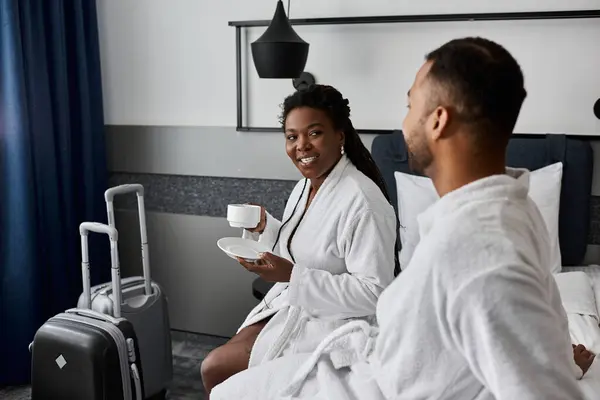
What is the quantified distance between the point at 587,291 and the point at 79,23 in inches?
90.2

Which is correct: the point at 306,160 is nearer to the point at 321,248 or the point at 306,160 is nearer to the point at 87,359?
the point at 321,248

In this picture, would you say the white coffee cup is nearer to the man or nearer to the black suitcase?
the black suitcase

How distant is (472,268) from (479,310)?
0.18ft

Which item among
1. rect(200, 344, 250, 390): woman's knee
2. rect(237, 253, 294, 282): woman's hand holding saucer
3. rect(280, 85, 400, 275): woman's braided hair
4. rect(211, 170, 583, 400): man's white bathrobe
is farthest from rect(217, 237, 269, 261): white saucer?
rect(211, 170, 583, 400): man's white bathrobe

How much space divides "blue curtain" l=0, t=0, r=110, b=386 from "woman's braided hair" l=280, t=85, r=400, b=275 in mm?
1176

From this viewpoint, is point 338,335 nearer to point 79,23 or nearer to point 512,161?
point 512,161

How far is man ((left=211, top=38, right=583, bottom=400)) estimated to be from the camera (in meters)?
0.79

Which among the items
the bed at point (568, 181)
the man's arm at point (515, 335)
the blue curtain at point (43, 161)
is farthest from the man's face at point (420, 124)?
the blue curtain at point (43, 161)

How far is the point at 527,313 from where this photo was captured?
788 millimetres

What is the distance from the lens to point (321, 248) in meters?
1.71

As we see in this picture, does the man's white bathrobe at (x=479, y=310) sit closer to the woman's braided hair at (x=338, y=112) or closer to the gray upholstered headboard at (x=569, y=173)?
the woman's braided hair at (x=338, y=112)

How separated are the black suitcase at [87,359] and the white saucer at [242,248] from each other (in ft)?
1.73

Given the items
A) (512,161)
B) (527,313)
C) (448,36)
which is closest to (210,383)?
(527,313)

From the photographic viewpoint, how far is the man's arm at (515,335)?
30.8 inches
